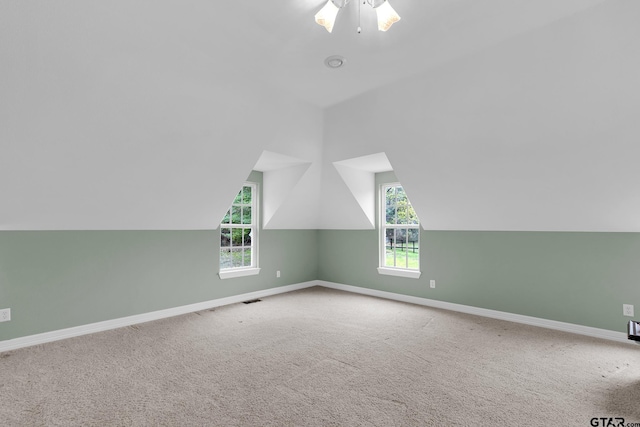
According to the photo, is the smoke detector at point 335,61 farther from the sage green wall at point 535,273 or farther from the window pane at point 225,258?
the window pane at point 225,258

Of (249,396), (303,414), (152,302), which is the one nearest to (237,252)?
(152,302)

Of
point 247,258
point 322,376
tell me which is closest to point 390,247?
point 247,258

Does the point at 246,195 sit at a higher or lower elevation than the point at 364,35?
lower

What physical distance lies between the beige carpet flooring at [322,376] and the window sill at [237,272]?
960 mm

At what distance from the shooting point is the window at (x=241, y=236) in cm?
491

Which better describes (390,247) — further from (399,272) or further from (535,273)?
(535,273)

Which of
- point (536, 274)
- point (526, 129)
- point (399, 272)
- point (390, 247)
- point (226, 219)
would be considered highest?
point (526, 129)

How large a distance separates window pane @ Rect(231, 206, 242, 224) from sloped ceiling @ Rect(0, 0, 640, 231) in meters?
0.84

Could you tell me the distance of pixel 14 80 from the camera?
2.24m

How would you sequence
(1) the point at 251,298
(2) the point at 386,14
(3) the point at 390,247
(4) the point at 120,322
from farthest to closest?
(3) the point at 390,247 → (1) the point at 251,298 → (4) the point at 120,322 → (2) the point at 386,14

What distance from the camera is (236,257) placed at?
5059 millimetres

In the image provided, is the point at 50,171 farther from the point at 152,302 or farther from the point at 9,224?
the point at 152,302

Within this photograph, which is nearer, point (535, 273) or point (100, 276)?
point (100, 276)

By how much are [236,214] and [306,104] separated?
84.8 inches
